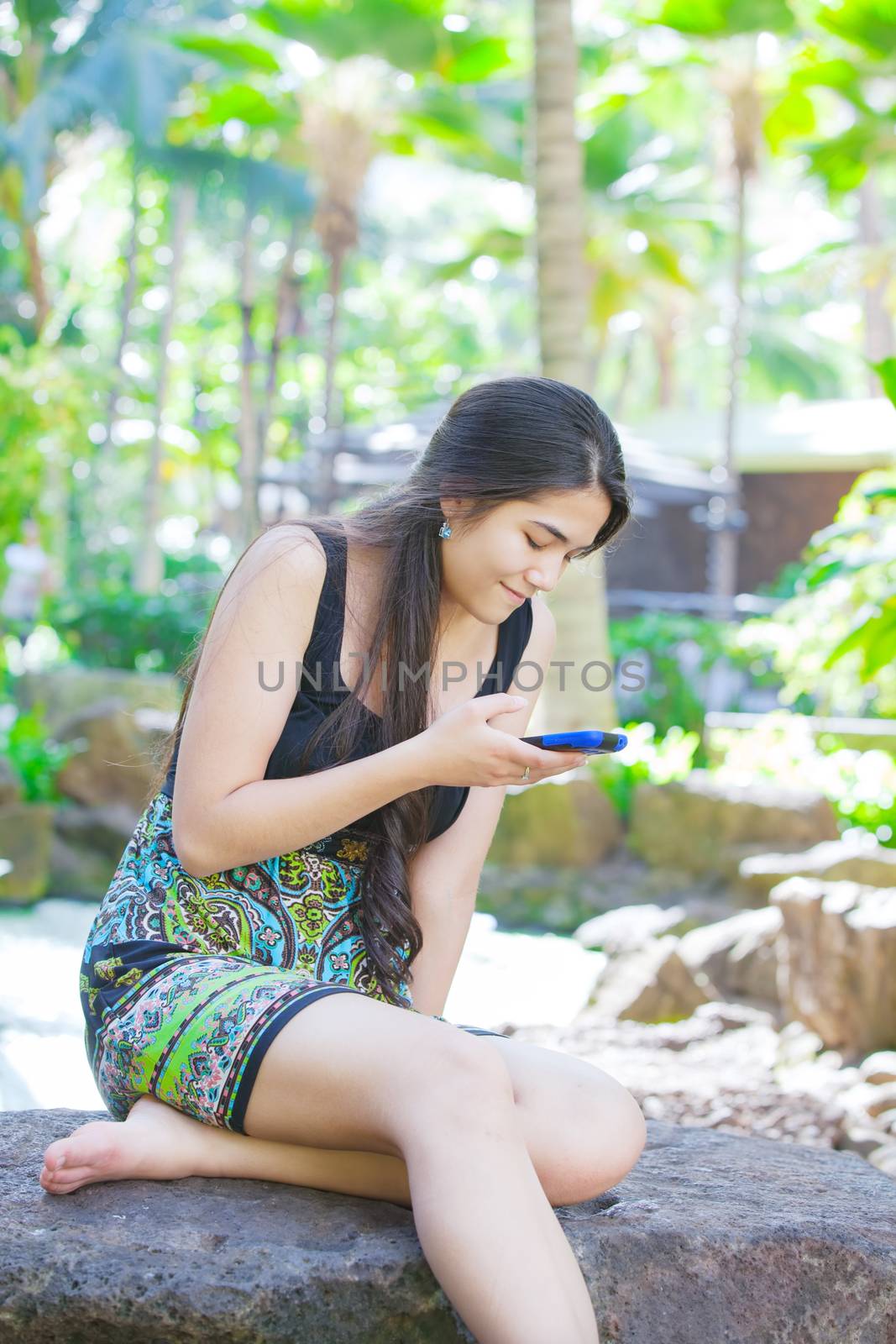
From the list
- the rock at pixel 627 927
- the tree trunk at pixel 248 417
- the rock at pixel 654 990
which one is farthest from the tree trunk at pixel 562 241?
the tree trunk at pixel 248 417

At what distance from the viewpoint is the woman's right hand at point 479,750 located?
1.89 m

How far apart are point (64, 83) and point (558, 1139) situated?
18.2 m

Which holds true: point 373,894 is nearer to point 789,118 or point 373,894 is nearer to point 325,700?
point 325,700

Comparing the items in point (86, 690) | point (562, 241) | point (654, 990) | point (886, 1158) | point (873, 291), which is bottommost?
point (654, 990)

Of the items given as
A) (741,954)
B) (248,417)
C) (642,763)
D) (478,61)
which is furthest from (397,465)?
(741,954)

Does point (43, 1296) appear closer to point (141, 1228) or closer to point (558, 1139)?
point (141, 1228)

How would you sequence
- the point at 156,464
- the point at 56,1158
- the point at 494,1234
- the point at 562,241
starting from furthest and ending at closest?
the point at 156,464 < the point at 562,241 < the point at 56,1158 < the point at 494,1234

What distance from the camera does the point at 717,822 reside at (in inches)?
275

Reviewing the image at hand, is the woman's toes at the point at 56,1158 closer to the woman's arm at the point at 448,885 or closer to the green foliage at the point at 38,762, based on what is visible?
the woman's arm at the point at 448,885

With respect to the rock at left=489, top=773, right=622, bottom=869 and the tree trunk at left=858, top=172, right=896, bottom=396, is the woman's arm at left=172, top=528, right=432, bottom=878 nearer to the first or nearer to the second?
the rock at left=489, top=773, right=622, bottom=869

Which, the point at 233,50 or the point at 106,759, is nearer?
the point at 106,759

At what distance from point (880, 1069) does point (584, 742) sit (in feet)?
8.93

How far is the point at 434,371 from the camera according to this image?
2664cm

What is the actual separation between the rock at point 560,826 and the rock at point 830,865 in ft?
3.17
